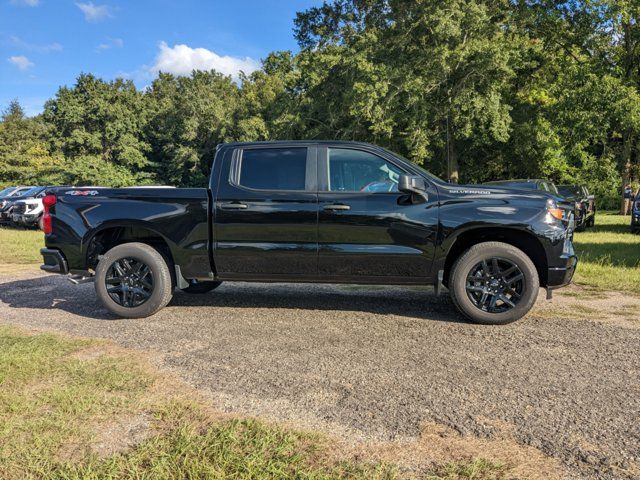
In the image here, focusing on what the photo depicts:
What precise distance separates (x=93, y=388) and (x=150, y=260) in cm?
230

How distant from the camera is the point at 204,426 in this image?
2992 mm

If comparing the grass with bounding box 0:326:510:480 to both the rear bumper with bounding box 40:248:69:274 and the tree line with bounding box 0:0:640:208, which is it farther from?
the tree line with bounding box 0:0:640:208

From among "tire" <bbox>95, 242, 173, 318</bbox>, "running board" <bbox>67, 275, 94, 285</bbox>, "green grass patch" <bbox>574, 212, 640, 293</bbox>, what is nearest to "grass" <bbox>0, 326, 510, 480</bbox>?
"tire" <bbox>95, 242, 173, 318</bbox>

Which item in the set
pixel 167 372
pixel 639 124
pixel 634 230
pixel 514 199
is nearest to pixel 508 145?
pixel 639 124

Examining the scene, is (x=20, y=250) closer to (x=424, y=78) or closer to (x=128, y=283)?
(x=128, y=283)

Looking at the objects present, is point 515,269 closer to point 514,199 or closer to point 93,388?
point 514,199

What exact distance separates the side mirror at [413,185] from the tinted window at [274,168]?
1086 millimetres

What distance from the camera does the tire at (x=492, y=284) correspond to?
5.16 meters

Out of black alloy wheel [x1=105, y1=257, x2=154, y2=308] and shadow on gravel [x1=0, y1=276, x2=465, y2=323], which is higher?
black alloy wheel [x1=105, y1=257, x2=154, y2=308]

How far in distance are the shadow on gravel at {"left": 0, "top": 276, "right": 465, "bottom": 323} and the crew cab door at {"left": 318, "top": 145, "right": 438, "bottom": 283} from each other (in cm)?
70

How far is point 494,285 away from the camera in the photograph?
5.24 m

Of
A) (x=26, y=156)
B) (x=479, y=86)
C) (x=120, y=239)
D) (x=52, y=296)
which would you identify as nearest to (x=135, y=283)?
(x=120, y=239)

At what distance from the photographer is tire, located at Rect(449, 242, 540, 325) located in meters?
5.16

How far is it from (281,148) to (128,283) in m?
2.28
